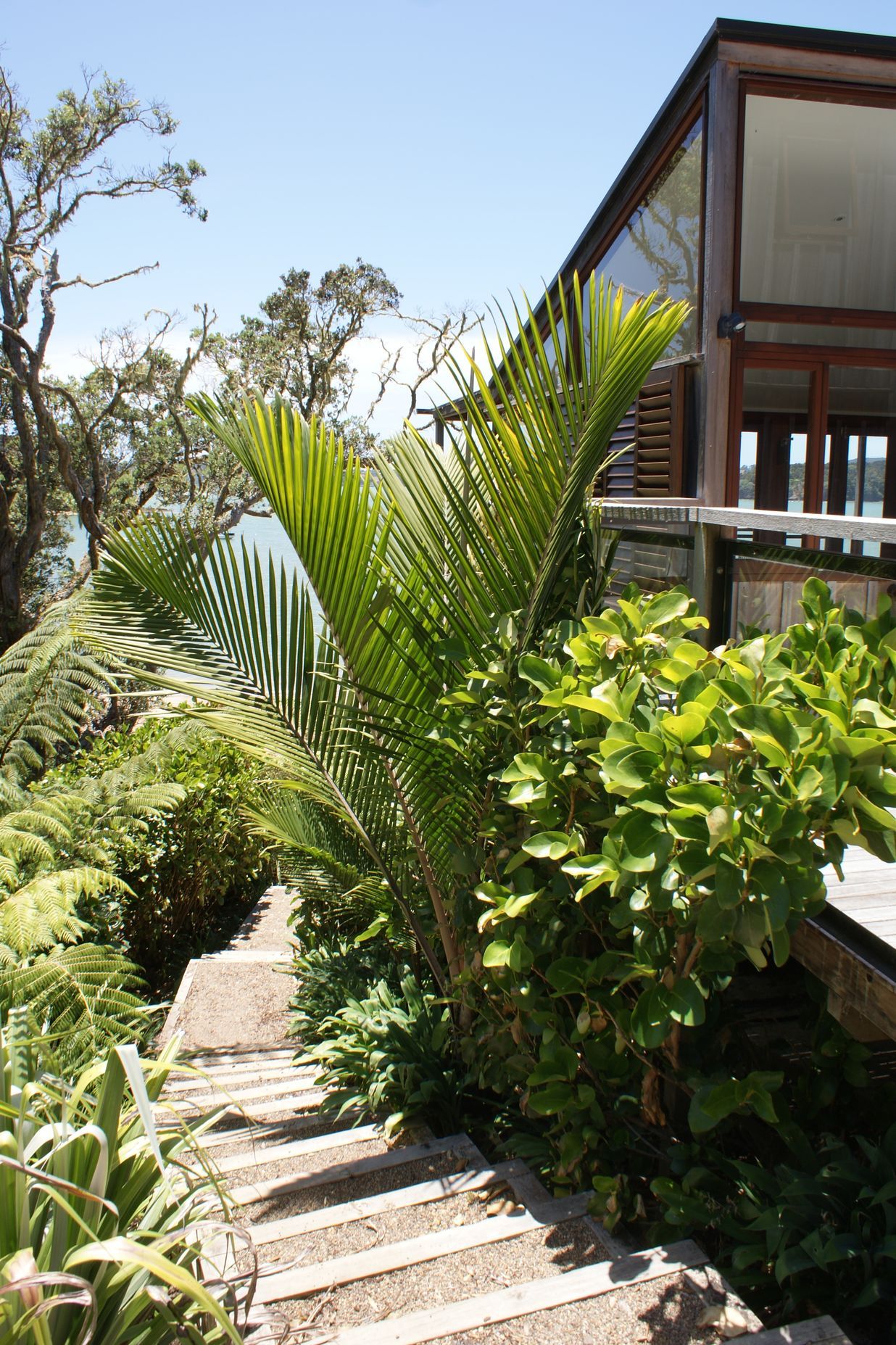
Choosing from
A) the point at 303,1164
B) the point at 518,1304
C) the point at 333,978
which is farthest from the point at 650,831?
the point at 333,978

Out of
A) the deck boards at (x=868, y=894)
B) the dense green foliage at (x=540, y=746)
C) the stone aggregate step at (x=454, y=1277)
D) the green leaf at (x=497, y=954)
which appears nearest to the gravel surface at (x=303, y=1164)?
the dense green foliage at (x=540, y=746)

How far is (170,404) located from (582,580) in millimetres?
21860

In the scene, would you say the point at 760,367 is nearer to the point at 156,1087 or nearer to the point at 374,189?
the point at 156,1087

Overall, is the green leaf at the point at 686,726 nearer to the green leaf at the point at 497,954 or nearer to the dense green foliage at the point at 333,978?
the green leaf at the point at 497,954

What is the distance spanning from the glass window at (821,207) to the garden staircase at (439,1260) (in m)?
6.47

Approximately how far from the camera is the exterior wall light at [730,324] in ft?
19.0

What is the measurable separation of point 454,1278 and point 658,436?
18.2ft

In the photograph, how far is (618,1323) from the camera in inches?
73.0

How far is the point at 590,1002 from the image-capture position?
8.02 ft

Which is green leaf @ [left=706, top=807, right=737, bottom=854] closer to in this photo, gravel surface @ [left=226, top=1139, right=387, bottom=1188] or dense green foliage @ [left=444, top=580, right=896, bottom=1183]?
dense green foliage @ [left=444, top=580, right=896, bottom=1183]

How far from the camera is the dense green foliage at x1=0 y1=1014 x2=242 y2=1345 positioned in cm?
134

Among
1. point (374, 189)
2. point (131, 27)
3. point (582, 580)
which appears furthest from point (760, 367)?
point (374, 189)

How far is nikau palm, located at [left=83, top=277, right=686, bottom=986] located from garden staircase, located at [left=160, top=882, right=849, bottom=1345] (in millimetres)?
790

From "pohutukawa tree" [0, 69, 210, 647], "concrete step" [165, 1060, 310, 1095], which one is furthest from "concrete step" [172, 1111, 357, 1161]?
"pohutukawa tree" [0, 69, 210, 647]
